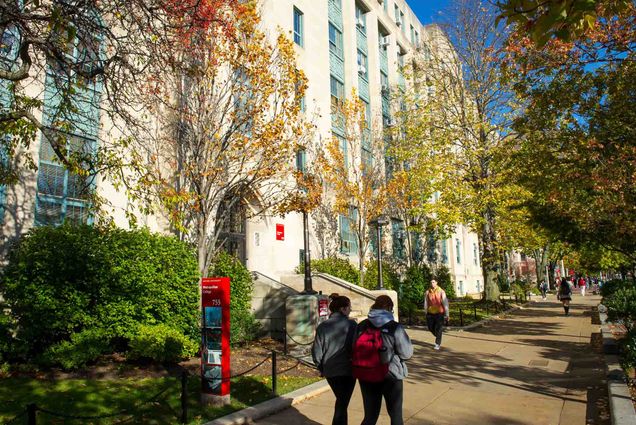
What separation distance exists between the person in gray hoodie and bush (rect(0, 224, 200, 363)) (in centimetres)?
591

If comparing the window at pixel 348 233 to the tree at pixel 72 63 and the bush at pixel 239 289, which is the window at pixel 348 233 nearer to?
the bush at pixel 239 289

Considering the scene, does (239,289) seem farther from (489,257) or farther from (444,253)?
(444,253)

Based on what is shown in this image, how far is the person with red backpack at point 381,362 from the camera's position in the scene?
5109 millimetres

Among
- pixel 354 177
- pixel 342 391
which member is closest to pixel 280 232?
pixel 354 177

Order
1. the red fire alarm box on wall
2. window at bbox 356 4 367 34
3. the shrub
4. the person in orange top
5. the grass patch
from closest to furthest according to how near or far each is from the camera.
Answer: the grass patch
the person in orange top
the shrub
the red fire alarm box on wall
window at bbox 356 4 367 34

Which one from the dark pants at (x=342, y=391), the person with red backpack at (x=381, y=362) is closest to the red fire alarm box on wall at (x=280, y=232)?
the dark pants at (x=342, y=391)

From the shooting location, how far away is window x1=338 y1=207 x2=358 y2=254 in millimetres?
24719

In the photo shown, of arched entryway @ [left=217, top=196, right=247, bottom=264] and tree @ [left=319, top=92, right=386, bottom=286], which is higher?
tree @ [left=319, top=92, right=386, bottom=286]

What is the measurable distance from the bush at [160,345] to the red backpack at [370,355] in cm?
572

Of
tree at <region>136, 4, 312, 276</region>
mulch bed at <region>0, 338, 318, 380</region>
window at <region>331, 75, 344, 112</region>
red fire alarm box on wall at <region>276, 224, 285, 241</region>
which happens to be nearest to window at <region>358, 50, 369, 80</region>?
window at <region>331, 75, 344, 112</region>

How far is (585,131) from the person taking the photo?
1362cm

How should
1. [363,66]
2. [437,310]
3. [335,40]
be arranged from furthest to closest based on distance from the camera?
[363,66] < [335,40] < [437,310]

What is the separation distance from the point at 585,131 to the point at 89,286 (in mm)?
13116

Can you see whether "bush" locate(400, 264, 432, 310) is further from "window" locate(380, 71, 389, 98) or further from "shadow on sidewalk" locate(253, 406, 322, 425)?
"shadow on sidewalk" locate(253, 406, 322, 425)
